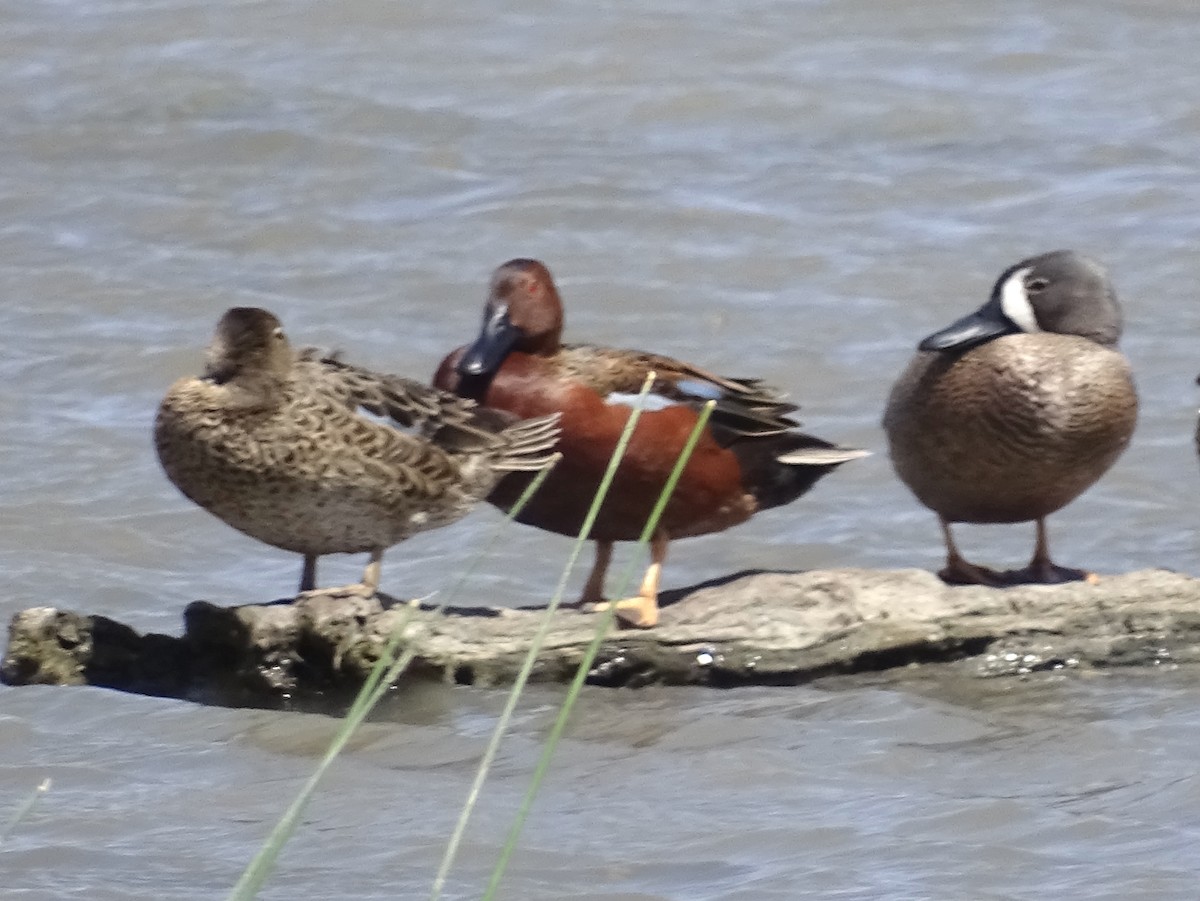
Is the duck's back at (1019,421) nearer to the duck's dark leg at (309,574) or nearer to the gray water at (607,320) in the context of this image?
the gray water at (607,320)

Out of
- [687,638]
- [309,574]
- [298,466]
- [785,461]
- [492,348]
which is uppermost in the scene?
[492,348]

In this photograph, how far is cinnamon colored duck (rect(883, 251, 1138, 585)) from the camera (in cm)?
575

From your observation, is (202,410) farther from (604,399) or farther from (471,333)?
(471,333)

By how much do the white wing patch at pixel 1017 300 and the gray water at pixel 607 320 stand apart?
0.94 metres

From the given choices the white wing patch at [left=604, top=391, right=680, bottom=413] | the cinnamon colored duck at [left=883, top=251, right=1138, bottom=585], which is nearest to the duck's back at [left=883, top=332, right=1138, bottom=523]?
the cinnamon colored duck at [left=883, top=251, right=1138, bottom=585]

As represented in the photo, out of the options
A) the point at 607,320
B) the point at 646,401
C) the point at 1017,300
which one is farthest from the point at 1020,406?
the point at 607,320

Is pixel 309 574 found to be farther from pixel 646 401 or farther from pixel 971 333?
pixel 971 333

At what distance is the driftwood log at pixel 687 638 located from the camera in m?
5.34

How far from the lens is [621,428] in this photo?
5.55 m

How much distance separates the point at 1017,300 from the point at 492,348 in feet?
4.45

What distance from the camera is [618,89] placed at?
12.3m

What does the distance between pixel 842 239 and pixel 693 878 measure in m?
6.40

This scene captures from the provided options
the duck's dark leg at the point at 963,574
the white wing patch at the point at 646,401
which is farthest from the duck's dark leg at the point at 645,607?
the duck's dark leg at the point at 963,574

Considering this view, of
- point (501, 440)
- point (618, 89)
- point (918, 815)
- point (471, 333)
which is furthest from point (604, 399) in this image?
point (618, 89)
